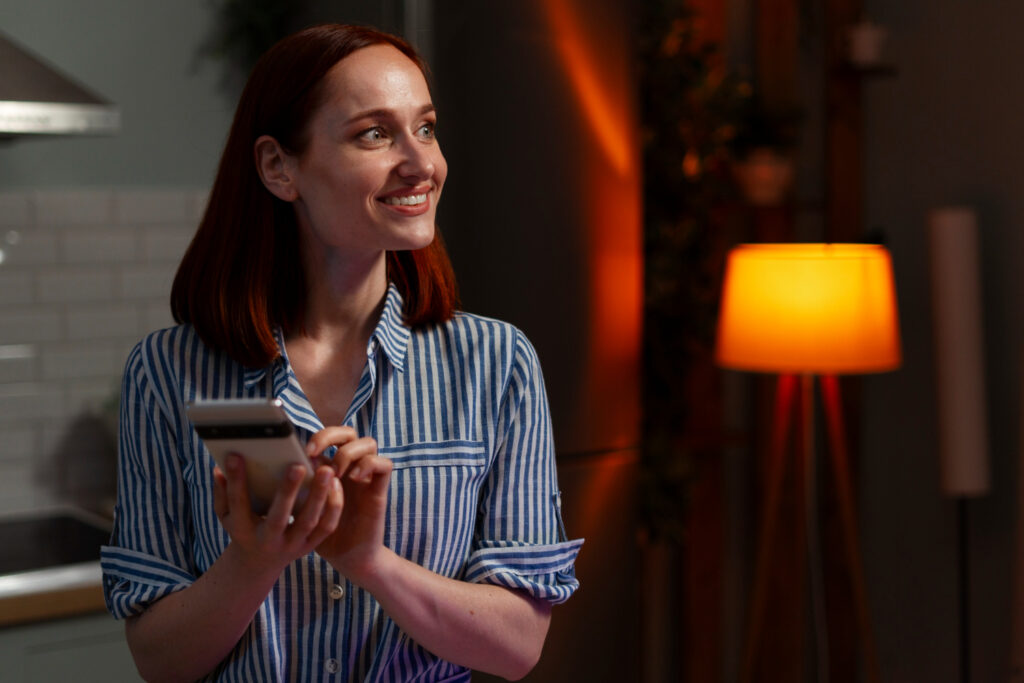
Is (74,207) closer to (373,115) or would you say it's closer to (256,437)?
(373,115)

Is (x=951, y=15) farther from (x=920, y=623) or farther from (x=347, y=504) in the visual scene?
(x=347, y=504)

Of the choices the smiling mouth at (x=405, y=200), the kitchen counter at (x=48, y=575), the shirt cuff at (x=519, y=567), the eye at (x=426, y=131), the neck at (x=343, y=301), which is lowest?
the kitchen counter at (x=48, y=575)

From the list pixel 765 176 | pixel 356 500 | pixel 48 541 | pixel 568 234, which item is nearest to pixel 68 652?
pixel 48 541

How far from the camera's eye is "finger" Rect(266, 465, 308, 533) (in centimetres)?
88

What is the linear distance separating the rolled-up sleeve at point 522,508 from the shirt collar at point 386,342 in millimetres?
112

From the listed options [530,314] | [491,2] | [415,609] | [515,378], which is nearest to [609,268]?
[530,314]

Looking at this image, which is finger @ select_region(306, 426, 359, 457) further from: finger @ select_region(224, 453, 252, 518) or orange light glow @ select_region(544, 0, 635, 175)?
orange light glow @ select_region(544, 0, 635, 175)

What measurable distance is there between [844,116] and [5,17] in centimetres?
232

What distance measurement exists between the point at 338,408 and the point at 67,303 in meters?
1.81

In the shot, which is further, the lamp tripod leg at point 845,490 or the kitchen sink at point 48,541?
the lamp tripod leg at point 845,490

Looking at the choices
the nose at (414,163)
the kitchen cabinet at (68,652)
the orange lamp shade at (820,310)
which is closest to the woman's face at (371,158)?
the nose at (414,163)

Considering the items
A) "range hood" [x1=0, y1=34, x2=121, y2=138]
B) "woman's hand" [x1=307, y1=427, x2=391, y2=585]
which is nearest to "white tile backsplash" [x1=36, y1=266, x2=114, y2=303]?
"range hood" [x1=0, y1=34, x2=121, y2=138]

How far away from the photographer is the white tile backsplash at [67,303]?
2631mm

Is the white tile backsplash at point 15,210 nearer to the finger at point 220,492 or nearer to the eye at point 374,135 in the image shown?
the eye at point 374,135
